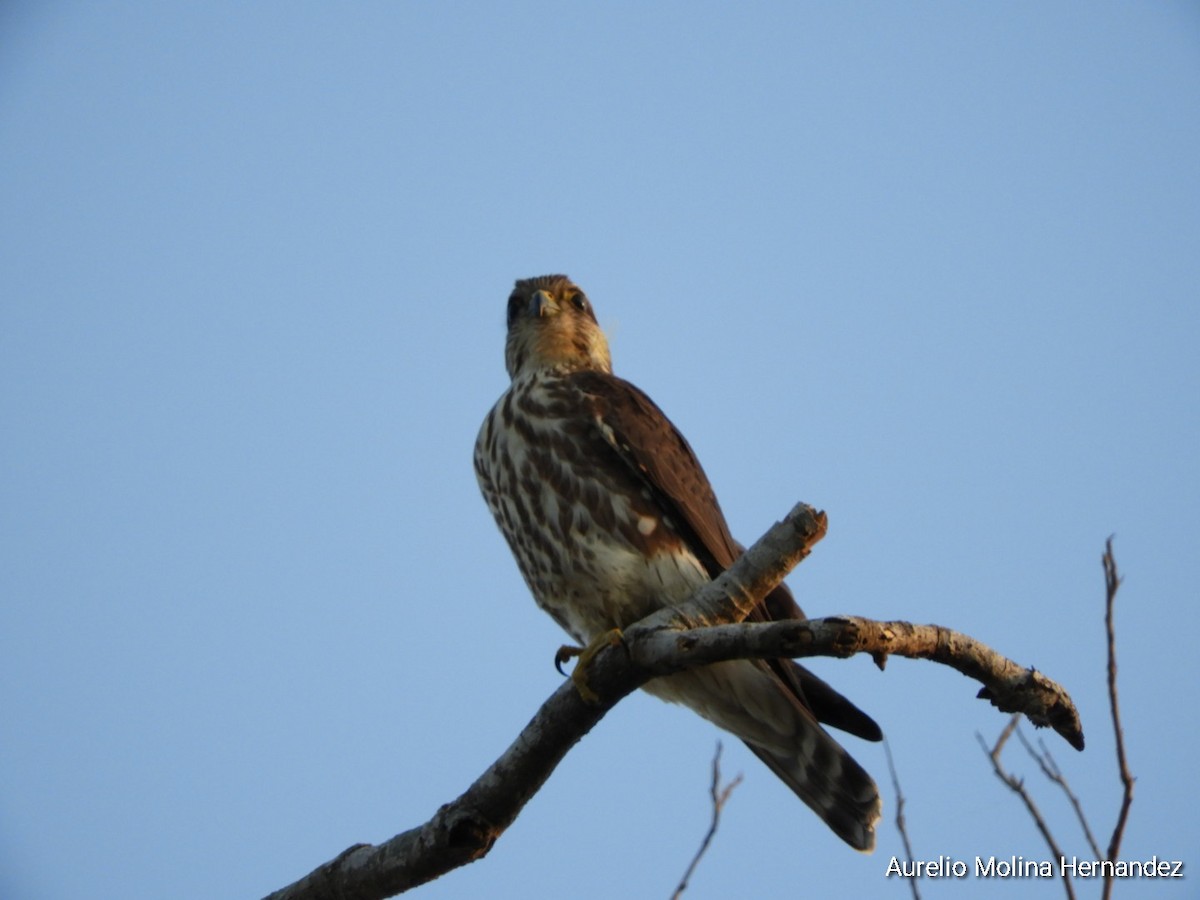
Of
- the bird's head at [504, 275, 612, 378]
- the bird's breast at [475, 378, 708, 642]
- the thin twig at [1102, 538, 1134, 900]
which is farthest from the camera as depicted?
the bird's head at [504, 275, 612, 378]

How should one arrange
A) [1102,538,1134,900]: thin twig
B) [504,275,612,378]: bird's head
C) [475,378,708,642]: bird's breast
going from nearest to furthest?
[1102,538,1134,900]: thin twig < [475,378,708,642]: bird's breast < [504,275,612,378]: bird's head

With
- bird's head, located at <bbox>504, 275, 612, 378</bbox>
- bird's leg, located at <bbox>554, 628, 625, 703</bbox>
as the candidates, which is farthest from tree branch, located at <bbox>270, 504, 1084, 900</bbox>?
bird's head, located at <bbox>504, 275, 612, 378</bbox>

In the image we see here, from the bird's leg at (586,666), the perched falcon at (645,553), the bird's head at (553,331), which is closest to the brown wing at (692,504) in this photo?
the perched falcon at (645,553)

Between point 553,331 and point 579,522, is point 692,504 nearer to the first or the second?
point 579,522

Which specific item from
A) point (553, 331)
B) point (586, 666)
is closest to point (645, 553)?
point (586, 666)

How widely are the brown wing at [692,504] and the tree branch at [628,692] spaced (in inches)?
28.9

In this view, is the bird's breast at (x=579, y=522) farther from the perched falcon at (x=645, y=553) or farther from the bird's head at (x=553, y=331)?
the bird's head at (x=553, y=331)

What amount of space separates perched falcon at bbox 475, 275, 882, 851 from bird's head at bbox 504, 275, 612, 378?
71cm

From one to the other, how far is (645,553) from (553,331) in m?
1.58

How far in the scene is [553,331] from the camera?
5008 mm

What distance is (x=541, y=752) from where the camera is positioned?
Answer: 9.57 ft

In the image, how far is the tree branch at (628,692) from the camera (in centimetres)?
266

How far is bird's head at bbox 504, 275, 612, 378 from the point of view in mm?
4934

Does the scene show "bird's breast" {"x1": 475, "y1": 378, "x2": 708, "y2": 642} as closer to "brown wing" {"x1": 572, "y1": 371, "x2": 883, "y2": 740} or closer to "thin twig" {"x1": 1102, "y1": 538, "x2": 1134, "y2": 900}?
"brown wing" {"x1": 572, "y1": 371, "x2": 883, "y2": 740}
